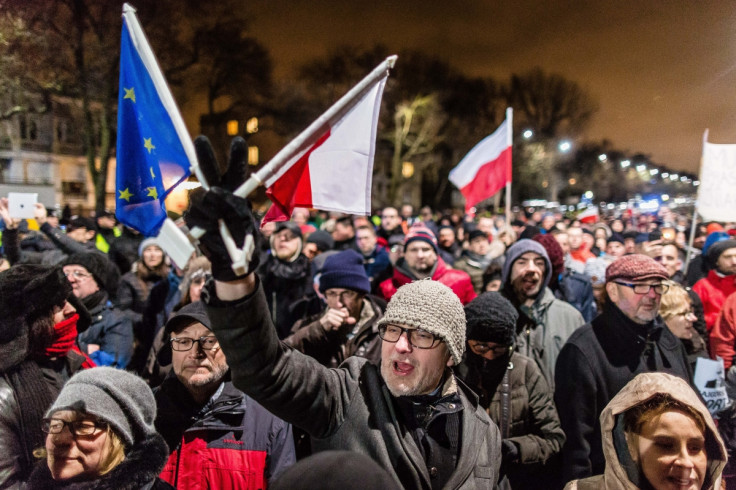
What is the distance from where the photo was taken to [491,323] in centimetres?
278

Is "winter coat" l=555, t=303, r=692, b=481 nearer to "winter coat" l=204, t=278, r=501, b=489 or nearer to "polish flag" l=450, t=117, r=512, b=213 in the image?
"winter coat" l=204, t=278, r=501, b=489

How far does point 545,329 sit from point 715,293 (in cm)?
245

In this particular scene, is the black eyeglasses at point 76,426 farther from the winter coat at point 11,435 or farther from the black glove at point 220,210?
the black glove at point 220,210

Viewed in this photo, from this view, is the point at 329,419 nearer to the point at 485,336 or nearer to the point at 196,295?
the point at 485,336

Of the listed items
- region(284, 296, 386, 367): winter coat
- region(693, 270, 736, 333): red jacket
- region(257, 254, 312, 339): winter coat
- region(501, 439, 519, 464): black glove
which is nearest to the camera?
region(501, 439, 519, 464): black glove

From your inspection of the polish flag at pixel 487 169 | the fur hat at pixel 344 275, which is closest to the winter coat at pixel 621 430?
the fur hat at pixel 344 275

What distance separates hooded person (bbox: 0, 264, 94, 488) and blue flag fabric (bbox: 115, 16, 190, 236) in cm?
86

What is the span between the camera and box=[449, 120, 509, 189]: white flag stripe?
24.4ft

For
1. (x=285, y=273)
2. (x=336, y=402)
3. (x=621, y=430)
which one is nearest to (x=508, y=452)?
(x=621, y=430)

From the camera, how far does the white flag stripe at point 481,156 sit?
24.4 ft

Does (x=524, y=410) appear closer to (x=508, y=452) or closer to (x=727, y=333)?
(x=508, y=452)

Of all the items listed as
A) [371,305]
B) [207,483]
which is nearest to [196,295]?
[371,305]

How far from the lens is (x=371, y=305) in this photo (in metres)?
3.73

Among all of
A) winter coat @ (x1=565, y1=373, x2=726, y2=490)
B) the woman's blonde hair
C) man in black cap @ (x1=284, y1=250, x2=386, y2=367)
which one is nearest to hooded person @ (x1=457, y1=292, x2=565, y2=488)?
winter coat @ (x1=565, y1=373, x2=726, y2=490)
